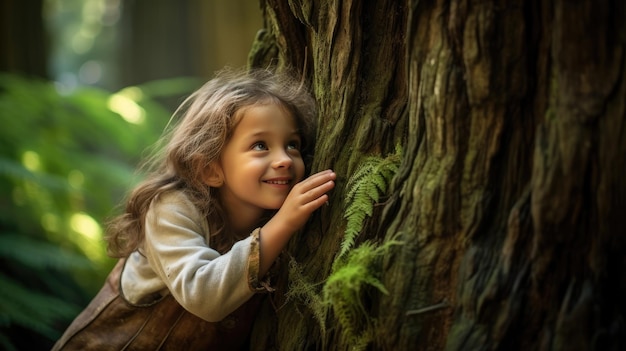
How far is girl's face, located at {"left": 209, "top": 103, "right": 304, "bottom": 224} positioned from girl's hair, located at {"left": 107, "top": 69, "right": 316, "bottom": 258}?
4cm

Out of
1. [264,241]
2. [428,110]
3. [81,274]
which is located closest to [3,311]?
[81,274]

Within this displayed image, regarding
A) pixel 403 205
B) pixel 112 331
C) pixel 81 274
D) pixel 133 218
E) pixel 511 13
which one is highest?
pixel 511 13

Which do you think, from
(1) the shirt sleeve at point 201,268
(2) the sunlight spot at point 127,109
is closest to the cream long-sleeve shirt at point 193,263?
(1) the shirt sleeve at point 201,268

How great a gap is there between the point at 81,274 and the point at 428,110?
3728 mm

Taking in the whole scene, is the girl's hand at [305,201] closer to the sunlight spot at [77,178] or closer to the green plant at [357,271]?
the green plant at [357,271]

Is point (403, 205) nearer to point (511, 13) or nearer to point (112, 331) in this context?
point (511, 13)

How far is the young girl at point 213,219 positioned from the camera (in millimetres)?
2174

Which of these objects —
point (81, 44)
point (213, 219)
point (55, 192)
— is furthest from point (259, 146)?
point (81, 44)

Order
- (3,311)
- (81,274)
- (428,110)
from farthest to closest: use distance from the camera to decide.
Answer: (81,274) → (3,311) → (428,110)

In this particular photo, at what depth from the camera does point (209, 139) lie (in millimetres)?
2447

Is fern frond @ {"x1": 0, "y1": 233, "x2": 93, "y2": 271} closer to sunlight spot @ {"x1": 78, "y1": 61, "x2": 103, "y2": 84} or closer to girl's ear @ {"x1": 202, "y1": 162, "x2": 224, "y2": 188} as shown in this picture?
girl's ear @ {"x1": 202, "y1": 162, "x2": 224, "y2": 188}

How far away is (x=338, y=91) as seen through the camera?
228 centimetres

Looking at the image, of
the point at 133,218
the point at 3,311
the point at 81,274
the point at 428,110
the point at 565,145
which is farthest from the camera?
the point at 81,274

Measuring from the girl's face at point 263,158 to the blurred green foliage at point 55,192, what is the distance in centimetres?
205
